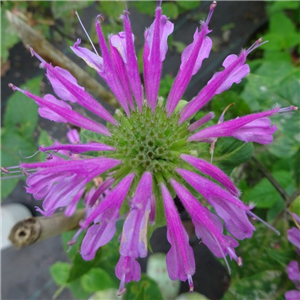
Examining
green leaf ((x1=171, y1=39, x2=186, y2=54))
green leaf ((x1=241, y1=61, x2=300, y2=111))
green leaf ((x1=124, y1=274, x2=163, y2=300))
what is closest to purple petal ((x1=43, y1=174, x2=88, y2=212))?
green leaf ((x1=124, y1=274, x2=163, y2=300))

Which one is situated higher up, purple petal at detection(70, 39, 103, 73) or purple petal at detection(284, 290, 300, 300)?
purple petal at detection(70, 39, 103, 73)

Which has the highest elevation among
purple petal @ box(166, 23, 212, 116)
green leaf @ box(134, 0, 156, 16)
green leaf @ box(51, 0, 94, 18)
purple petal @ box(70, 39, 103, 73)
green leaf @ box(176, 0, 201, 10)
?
green leaf @ box(51, 0, 94, 18)

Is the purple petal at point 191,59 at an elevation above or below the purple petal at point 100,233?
above

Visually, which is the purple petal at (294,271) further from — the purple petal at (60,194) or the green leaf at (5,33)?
the green leaf at (5,33)

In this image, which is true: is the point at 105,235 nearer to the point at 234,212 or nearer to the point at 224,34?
the point at 234,212

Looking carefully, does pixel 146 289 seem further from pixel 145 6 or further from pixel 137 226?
pixel 145 6

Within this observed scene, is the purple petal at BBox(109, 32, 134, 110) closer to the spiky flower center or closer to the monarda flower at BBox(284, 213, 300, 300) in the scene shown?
the spiky flower center

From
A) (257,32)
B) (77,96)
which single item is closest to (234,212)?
(77,96)

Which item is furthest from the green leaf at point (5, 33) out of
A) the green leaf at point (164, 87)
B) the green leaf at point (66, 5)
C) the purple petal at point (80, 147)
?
the purple petal at point (80, 147)
